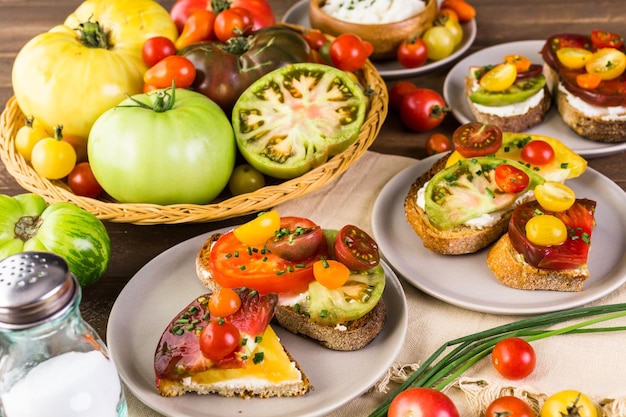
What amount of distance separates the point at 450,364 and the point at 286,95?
123 centimetres

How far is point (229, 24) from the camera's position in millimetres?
3043

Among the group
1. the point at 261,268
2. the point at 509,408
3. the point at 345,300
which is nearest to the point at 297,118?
the point at 261,268

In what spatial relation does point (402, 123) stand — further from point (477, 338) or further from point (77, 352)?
point (77, 352)

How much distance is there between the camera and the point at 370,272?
222 centimetres

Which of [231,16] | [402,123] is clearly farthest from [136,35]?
[402,123]

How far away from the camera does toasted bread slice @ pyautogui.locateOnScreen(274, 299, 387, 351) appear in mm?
2143

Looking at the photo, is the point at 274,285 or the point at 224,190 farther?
the point at 224,190

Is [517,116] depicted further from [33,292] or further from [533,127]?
[33,292]

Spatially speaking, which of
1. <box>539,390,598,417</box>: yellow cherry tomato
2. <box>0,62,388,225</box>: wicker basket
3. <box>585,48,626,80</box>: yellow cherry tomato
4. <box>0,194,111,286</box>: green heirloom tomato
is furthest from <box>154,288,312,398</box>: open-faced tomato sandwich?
<box>585,48,626,80</box>: yellow cherry tomato

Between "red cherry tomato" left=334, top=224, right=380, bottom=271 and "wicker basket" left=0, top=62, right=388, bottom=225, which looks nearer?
"red cherry tomato" left=334, top=224, right=380, bottom=271

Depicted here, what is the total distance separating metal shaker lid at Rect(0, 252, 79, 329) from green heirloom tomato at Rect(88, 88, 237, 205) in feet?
3.33

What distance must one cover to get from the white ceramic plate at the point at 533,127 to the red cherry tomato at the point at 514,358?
120 centimetres

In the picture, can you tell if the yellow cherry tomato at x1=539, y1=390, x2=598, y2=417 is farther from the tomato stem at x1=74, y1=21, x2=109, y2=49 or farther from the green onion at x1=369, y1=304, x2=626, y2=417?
the tomato stem at x1=74, y1=21, x2=109, y2=49

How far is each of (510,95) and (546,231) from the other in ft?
3.19
